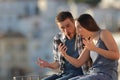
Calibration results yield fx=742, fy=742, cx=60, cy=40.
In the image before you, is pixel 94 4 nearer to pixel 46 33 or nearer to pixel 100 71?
pixel 46 33

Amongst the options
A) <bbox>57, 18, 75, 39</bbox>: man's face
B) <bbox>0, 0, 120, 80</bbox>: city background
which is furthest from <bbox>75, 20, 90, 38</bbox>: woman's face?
<bbox>0, 0, 120, 80</bbox>: city background

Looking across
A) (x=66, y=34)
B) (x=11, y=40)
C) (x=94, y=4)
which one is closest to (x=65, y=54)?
(x=66, y=34)

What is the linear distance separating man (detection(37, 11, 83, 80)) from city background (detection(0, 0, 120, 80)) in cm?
4516

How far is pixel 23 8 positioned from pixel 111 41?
60.0 meters

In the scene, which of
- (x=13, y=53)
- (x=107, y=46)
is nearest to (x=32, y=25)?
(x=13, y=53)

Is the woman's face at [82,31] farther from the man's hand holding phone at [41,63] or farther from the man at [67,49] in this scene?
the man's hand holding phone at [41,63]

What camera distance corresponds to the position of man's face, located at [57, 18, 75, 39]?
599 centimetres

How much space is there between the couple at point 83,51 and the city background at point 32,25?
149ft

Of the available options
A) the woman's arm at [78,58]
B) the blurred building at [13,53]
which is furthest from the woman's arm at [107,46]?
the blurred building at [13,53]

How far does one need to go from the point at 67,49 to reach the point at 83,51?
33 centimetres

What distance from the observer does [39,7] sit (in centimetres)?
6581

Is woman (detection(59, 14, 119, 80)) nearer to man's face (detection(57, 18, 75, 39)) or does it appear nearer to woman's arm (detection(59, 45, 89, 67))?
woman's arm (detection(59, 45, 89, 67))

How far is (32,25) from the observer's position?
196ft

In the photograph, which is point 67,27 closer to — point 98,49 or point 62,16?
point 62,16
